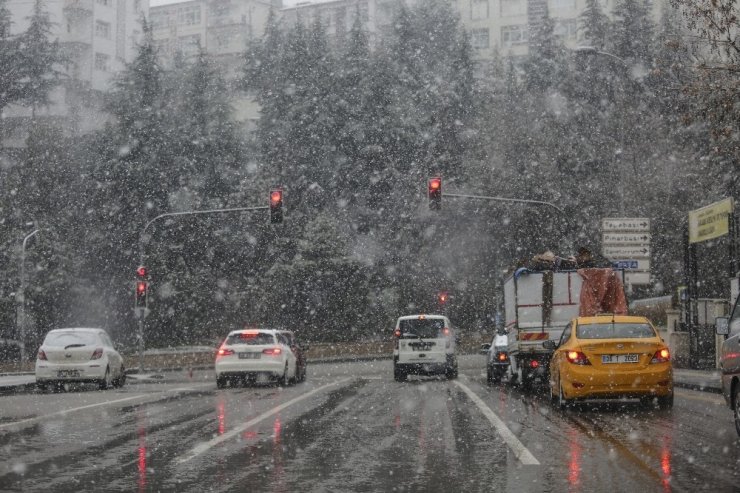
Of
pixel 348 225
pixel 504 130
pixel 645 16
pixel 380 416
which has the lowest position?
pixel 380 416

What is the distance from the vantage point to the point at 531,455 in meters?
10.7

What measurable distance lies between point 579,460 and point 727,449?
6.47ft

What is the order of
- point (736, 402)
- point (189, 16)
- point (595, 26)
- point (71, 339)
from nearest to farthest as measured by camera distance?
point (736, 402)
point (71, 339)
point (595, 26)
point (189, 16)

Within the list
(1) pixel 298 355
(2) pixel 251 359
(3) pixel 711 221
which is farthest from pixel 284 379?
(3) pixel 711 221

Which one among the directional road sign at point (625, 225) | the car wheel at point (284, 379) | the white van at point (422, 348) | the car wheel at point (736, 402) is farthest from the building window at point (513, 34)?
the car wheel at point (736, 402)

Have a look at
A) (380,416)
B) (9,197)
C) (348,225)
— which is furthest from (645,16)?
(380,416)

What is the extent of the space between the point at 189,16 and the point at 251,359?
95.0 metres

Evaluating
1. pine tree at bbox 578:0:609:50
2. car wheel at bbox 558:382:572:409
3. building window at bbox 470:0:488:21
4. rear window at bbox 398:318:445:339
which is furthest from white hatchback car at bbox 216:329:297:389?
building window at bbox 470:0:488:21

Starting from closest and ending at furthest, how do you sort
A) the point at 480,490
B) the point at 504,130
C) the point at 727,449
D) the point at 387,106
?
the point at 480,490 → the point at 727,449 → the point at 504,130 → the point at 387,106

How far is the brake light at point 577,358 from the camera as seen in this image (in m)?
16.1

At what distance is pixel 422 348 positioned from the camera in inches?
1153

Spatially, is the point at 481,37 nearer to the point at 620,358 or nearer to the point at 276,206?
the point at 276,206

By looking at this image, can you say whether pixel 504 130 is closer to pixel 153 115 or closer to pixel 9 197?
pixel 153 115

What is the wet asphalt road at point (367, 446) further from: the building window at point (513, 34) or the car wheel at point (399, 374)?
the building window at point (513, 34)
